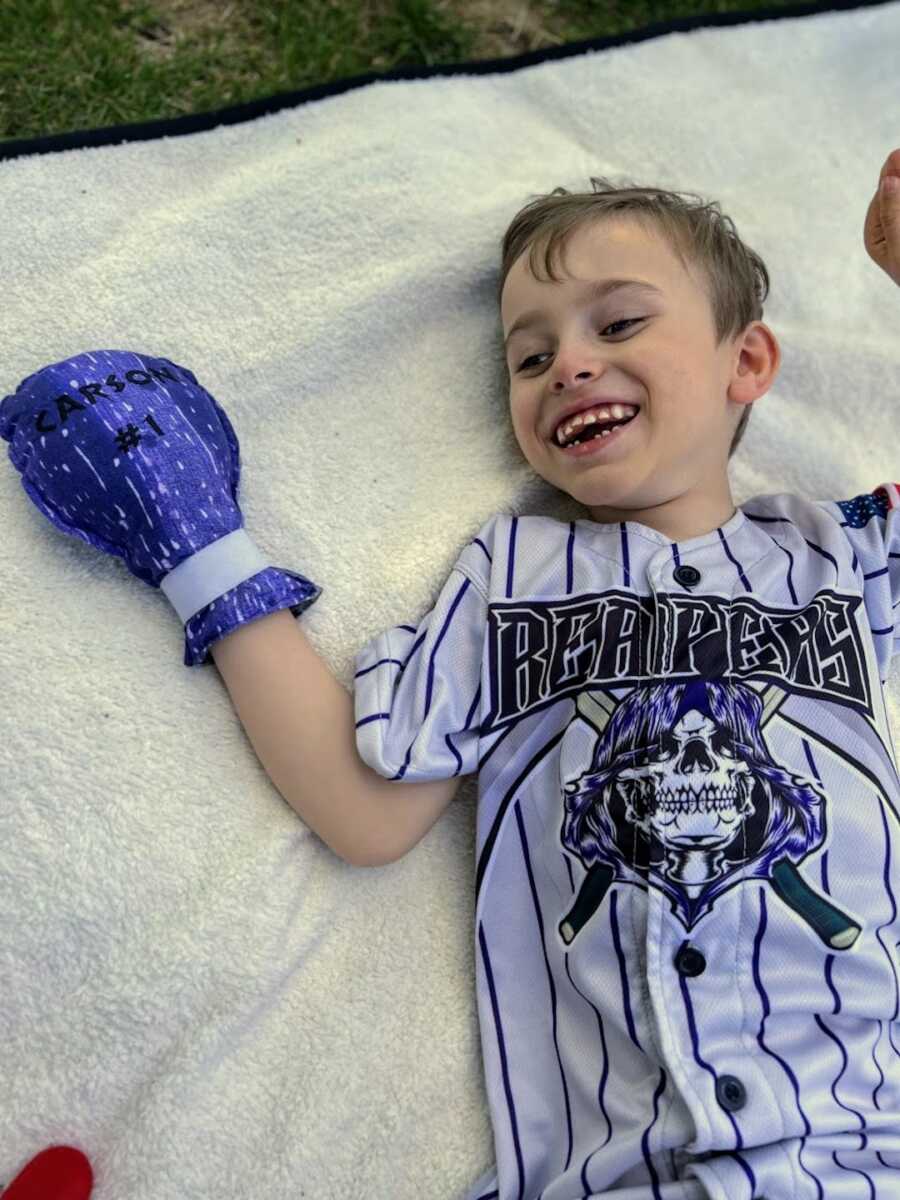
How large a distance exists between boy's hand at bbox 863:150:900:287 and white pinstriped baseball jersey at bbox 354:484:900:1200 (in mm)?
313

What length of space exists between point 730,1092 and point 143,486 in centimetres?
70

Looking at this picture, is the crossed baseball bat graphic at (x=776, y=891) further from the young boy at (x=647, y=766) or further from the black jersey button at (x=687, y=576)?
the black jersey button at (x=687, y=576)

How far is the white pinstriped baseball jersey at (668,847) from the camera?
0.91 meters

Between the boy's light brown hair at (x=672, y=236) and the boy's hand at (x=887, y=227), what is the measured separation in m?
0.13

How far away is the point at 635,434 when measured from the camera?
106 centimetres

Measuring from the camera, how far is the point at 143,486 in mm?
982

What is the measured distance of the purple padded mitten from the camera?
985 millimetres

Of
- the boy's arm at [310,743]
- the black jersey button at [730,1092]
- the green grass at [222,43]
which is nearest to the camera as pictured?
the black jersey button at [730,1092]

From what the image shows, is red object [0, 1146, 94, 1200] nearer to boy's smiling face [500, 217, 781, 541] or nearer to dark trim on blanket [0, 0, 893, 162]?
boy's smiling face [500, 217, 781, 541]

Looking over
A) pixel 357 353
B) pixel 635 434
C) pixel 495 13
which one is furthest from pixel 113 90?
pixel 635 434

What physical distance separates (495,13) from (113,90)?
543 millimetres

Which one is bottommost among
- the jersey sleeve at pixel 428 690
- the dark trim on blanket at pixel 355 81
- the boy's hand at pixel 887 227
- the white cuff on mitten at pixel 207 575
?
the jersey sleeve at pixel 428 690

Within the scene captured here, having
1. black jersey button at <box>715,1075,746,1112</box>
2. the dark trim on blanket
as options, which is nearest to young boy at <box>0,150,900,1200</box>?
black jersey button at <box>715,1075,746,1112</box>

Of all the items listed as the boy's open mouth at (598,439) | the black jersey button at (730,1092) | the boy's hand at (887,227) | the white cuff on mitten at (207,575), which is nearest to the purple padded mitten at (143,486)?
the white cuff on mitten at (207,575)
